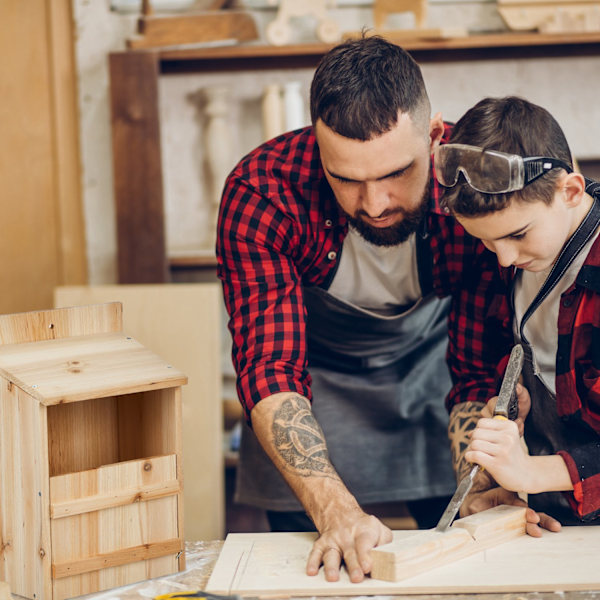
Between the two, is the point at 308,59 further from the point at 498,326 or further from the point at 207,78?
the point at 498,326

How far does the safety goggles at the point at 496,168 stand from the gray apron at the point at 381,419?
2.38 ft

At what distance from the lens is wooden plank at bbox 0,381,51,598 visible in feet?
4.03

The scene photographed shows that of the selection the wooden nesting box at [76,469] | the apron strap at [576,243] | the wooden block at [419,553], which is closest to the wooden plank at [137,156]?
the wooden nesting box at [76,469]

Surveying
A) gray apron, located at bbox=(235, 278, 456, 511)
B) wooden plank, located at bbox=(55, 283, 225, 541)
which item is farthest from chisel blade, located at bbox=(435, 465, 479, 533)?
wooden plank, located at bbox=(55, 283, 225, 541)

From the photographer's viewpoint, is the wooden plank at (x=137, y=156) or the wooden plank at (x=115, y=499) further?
the wooden plank at (x=137, y=156)

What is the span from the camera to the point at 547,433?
1.59 m

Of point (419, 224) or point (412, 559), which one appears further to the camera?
point (419, 224)

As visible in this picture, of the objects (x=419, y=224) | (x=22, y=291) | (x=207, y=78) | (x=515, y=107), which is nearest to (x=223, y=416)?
(x=22, y=291)

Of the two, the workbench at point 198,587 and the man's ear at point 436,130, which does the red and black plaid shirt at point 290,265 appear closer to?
the man's ear at point 436,130

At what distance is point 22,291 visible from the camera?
3.20m

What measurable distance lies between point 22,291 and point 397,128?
6.90 feet

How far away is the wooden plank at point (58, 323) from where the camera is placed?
1398mm

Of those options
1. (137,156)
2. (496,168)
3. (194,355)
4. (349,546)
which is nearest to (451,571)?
(349,546)

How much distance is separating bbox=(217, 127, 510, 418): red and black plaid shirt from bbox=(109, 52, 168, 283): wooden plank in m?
1.02
